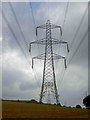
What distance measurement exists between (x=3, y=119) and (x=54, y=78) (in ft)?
115

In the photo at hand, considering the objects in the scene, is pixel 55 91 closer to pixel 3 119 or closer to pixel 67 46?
pixel 67 46

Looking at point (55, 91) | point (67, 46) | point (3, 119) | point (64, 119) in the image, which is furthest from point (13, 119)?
point (55, 91)

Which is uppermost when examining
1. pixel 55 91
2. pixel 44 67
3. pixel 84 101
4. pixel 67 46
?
pixel 67 46

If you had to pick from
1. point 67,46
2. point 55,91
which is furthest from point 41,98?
point 67,46

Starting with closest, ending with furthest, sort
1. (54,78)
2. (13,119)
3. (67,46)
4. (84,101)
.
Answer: (13,119) < (67,46) < (54,78) < (84,101)

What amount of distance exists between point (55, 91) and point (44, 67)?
5.22 m

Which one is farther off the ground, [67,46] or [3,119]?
[67,46]

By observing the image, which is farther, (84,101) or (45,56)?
(84,101)

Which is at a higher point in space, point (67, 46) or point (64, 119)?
point (67, 46)

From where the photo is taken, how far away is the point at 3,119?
1978cm

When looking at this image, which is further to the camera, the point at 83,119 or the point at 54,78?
the point at 54,78

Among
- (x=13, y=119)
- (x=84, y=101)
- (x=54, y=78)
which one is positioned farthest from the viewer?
(x=84, y=101)

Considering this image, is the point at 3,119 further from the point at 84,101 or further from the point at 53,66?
the point at 84,101

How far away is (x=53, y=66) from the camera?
5488 cm
